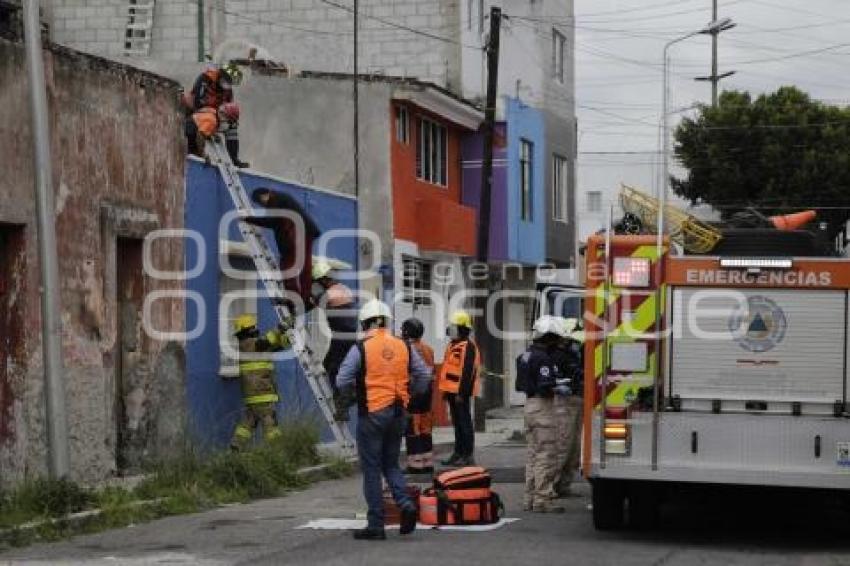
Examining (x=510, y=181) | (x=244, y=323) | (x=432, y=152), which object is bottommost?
(x=244, y=323)

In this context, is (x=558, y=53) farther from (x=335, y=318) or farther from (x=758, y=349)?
(x=758, y=349)

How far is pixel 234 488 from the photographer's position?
14.5 m

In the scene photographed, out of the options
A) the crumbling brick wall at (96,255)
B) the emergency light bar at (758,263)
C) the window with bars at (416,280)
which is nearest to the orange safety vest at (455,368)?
the crumbling brick wall at (96,255)

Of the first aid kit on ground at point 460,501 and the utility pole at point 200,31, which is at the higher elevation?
the utility pole at point 200,31

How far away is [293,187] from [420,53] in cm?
957

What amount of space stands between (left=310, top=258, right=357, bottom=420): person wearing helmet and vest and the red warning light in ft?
20.7

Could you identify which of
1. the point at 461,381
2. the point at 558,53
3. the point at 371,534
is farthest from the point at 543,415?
the point at 558,53

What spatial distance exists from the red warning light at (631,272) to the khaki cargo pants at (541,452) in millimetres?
2124

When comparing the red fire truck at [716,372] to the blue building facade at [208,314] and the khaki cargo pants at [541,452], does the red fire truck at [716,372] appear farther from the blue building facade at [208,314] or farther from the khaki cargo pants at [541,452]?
the blue building facade at [208,314]

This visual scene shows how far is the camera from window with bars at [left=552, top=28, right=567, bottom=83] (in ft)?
117

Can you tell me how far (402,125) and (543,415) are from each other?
13.4 meters

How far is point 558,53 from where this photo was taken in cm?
3628

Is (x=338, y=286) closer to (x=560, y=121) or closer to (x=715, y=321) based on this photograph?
(x=715, y=321)

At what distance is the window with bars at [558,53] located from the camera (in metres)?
35.8
